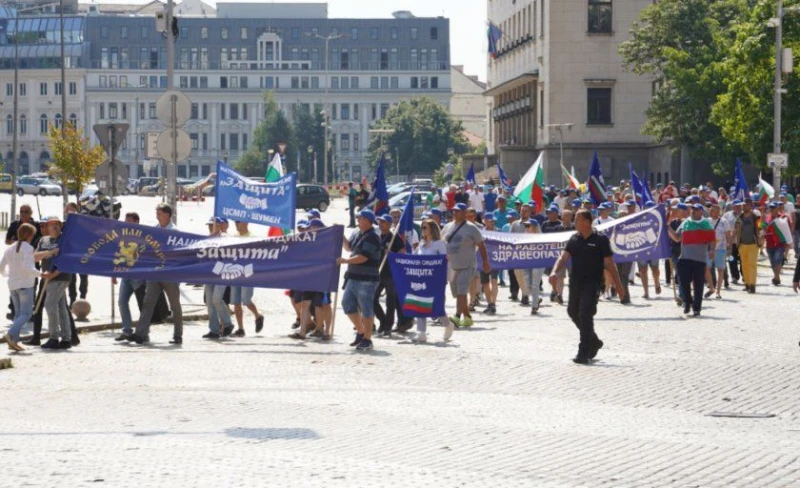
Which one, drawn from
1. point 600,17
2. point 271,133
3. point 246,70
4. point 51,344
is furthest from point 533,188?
point 246,70

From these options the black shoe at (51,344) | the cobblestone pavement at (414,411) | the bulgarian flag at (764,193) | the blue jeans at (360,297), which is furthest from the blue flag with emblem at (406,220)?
the bulgarian flag at (764,193)

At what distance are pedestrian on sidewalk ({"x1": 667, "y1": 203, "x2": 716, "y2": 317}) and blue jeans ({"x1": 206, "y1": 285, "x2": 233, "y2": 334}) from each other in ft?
23.3

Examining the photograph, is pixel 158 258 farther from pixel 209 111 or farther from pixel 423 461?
pixel 209 111

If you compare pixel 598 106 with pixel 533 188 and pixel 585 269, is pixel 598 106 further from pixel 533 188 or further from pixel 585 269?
pixel 585 269

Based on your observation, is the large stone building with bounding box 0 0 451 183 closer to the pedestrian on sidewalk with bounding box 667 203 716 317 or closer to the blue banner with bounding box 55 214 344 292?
the pedestrian on sidewalk with bounding box 667 203 716 317

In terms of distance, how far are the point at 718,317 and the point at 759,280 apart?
9.68 meters

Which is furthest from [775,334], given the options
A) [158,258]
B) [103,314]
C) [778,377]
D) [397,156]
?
[397,156]

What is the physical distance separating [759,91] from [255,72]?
433 ft

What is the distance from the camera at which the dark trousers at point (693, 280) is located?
2341cm

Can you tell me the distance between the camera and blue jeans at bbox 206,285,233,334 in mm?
20156

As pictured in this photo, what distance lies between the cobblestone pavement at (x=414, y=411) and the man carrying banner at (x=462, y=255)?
52 cm

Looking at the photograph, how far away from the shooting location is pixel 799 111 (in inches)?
1918

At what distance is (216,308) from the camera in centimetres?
2039

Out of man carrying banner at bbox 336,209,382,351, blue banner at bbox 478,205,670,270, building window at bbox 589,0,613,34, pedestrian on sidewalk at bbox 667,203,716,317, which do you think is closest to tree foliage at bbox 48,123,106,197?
building window at bbox 589,0,613,34
